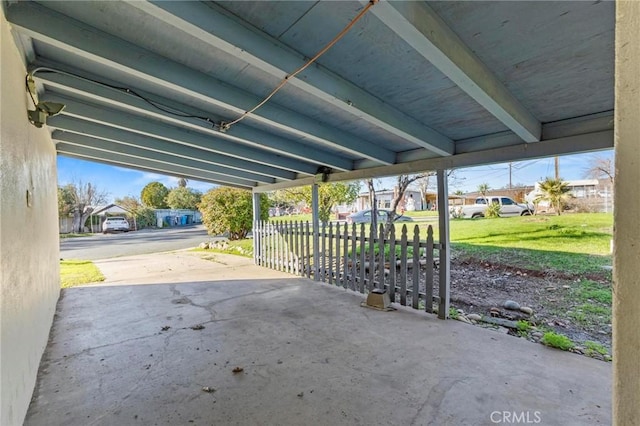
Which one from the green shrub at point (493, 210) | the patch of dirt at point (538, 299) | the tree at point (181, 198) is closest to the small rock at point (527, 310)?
the patch of dirt at point (538, 299)

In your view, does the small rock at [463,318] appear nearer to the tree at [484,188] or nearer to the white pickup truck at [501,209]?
the white pickup truck at [501,209]

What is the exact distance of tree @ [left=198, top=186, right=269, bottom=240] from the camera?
12297 millimetres

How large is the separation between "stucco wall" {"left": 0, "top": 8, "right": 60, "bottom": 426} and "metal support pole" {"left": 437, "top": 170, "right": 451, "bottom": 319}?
396 cm

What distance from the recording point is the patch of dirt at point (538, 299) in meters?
3.75

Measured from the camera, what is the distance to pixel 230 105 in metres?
2.88

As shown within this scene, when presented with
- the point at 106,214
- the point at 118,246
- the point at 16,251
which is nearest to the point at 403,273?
the point at 16,251

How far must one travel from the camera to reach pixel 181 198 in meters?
33.4

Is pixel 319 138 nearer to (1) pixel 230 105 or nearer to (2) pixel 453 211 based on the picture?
(1) pixel 230 105

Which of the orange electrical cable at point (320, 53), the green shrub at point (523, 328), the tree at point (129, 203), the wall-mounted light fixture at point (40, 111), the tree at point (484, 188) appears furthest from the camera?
the tree at point (129, 203)

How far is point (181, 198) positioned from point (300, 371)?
3443 centimetres

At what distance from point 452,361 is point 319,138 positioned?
107 inches

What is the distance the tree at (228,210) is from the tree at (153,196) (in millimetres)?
23319

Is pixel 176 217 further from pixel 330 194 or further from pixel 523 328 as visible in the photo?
Result: pixel 523 328

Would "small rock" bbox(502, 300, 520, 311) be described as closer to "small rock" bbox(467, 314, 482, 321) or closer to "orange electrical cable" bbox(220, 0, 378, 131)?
"small rock" bbox(467, 314, 482, 321)
